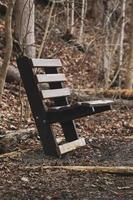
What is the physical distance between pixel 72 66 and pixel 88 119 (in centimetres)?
647

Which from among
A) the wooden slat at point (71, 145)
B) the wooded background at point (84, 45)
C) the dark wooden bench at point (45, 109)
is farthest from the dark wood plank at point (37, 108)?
the wooded background at point (84, 45)

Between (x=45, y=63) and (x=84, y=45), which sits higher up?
(x=45, y=63)

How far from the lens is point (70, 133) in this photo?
762 cm

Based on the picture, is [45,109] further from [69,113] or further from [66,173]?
[66,173]

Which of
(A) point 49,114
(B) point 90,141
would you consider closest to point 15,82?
(B) point 90,141

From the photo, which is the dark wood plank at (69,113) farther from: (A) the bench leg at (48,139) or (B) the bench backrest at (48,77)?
(B) the bench backrest at (48,77)

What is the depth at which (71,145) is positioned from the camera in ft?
23.6

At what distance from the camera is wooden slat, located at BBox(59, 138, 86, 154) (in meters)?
6.93

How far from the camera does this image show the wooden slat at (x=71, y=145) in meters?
6.93

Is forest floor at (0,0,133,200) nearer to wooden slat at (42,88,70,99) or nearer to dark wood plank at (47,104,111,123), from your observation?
dark wood plank at (47,104,111,123)

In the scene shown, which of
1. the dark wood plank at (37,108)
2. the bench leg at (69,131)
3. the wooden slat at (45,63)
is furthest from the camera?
the bench leg at (69,131)

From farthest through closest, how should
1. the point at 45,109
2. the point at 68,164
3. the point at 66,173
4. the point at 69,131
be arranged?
1. the point at 69,131
2. the point at 45,109
3. the point at 68,164
4. the point at 66,173

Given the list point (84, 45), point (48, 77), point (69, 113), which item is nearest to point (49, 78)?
point (48, 77)

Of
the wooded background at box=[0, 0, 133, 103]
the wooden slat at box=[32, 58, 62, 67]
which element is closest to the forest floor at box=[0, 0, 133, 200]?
the wooden slat at box=[32, 58, 62, 67]
